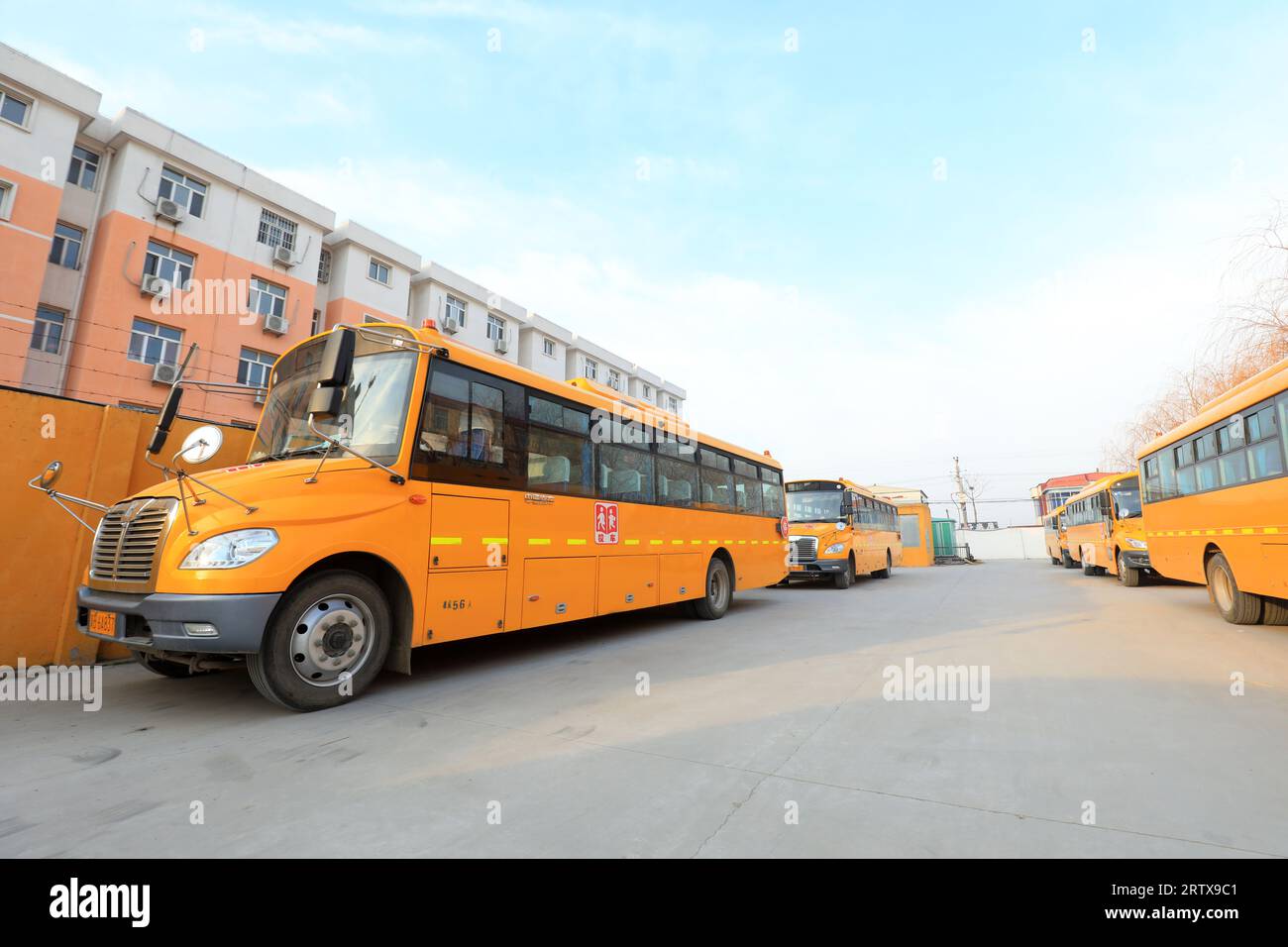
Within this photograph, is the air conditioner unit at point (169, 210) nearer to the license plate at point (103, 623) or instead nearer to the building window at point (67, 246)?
the building window at point (67, 246)

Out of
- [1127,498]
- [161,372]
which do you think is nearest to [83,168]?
[161,372]

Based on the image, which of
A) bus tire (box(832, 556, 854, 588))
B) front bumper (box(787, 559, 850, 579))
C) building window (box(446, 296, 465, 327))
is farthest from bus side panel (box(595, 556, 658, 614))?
building window (box(446, 296, 465, 327))

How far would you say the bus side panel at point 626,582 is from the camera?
6.90 m

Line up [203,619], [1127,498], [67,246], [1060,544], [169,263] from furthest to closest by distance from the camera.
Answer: [1060,544], [169,263], [67,246], [1127,498], [203,619]

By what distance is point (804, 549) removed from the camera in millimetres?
14883

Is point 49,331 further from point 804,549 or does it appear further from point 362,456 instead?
point 804,549

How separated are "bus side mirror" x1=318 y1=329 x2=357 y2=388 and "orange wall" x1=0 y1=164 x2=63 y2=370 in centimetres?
1683

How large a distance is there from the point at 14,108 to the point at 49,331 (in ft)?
18.7

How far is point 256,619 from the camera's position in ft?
12.2

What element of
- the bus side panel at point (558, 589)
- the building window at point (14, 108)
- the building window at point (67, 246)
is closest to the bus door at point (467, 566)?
the bus side panel at point (558, 589)

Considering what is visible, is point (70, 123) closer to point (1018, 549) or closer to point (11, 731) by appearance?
point (11, 731)

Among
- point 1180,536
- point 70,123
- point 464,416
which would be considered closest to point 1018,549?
point 1180,536

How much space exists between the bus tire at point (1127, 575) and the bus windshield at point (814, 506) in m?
6.93
